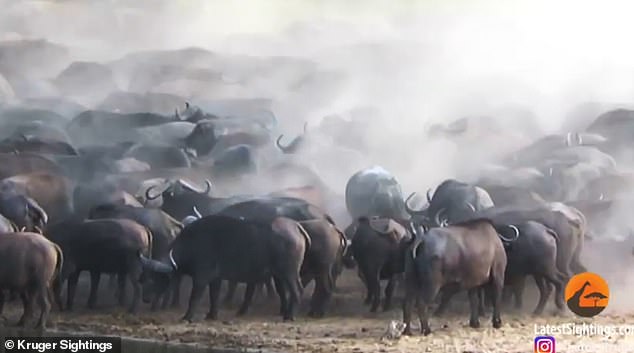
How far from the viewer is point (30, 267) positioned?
10.7 ft

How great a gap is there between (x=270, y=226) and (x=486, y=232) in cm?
72

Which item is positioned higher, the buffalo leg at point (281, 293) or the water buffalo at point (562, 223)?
the water buffalo at point (562, 223)

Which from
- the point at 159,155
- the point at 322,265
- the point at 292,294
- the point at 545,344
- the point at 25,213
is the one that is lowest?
the point at 545,344

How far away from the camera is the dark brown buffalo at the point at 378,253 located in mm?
3238

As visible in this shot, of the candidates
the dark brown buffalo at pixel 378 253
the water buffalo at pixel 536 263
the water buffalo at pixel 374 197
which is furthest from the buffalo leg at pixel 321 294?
the water buffalo at pixel 536 263

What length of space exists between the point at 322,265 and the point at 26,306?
103 centimetres

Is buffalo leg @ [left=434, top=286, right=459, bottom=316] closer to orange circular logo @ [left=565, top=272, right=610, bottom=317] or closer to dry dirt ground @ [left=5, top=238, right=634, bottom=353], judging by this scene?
dry dirt ground @ [left=5, top=238, right=634, bottom=353]

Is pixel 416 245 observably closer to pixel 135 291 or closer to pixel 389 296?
pixel 389 296

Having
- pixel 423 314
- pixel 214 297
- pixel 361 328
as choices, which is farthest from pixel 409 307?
pixel 214 297

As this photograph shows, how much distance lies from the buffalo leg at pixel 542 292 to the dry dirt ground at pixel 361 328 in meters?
0.02

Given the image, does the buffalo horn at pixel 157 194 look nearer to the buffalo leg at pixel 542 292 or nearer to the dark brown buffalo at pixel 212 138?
the dark brown buffalo at pixel 212 138

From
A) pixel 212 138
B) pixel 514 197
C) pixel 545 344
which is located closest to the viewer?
pixel 545 344

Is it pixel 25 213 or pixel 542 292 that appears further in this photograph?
pixel 25 213

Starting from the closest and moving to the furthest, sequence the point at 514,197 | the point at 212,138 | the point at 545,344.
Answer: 1. the point at 545,344
2. the point at 514,197
3. the point at 212,138
